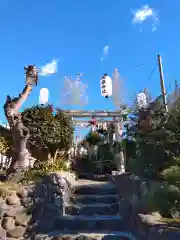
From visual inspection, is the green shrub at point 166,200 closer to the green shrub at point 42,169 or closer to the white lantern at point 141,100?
the white lantern at point 141,100

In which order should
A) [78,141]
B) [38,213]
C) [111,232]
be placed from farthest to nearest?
[78,141]
[38,213]
[111,232]

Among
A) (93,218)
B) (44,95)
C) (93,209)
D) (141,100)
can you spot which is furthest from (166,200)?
(44,95)

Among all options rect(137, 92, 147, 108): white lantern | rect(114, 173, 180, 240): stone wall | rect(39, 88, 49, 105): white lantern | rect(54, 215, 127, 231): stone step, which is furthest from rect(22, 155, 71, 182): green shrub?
rect(137, 92, 147, 108): white lantern

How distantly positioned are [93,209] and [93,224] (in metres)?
0.89

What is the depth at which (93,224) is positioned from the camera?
6.25 m

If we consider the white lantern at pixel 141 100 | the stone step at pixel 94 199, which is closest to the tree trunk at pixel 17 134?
the stone step at pixel 94 199

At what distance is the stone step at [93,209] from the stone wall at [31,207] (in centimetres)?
27

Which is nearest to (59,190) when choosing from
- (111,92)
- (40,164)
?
(40,164)

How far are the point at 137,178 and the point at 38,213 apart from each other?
2691 mm

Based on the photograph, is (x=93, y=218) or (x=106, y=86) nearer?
(x=93, y=218)


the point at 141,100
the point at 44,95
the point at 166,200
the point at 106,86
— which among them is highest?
the point at 106,86

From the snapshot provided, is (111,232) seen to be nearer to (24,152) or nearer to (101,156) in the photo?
(24,152)

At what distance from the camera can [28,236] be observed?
6555 mm

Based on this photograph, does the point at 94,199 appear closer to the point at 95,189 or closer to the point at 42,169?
the point at 95,189
